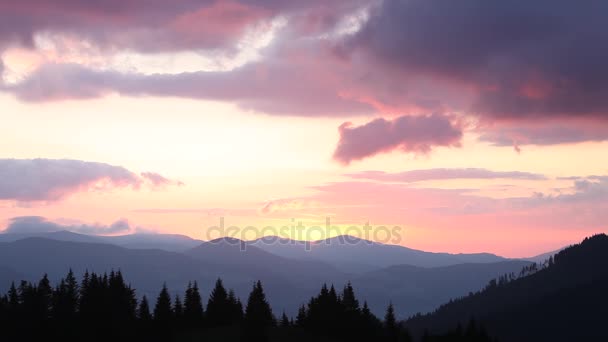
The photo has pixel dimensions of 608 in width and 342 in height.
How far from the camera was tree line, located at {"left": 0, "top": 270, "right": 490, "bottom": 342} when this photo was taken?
116 m

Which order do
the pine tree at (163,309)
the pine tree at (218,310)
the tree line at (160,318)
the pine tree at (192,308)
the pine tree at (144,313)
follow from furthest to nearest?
the pine tree at (218,310)
the pine tree at (192,308)
the pine tree at (163,309)
the pine tree at (144,313)
the tree line at (160,318)

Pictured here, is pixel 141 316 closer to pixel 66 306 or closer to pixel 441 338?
pixel 66 306

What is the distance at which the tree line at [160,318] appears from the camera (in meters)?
116

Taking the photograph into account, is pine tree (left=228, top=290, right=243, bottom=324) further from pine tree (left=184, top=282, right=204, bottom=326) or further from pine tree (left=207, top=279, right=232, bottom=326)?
pine tree (left=184, top=282, right=204, bottom=326)

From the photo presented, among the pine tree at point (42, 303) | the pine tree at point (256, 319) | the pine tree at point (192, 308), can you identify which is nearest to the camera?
the pine tree at point (256, 319)

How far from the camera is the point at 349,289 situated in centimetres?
13500

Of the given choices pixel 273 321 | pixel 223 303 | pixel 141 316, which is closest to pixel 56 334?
pixel 141 316

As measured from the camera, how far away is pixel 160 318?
123125 mm

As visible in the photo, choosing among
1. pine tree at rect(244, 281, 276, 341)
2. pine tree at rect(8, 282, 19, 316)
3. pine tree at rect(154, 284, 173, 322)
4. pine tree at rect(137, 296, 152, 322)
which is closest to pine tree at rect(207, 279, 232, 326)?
pine tree at rect(244, 281, 276, 341)

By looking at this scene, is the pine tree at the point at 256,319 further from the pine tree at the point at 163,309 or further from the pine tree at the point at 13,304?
the pine tree at the point at 13,304

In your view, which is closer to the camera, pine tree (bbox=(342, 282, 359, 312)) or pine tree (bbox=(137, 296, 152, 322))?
pine tree (bbox=(137, 296, 152, 322))

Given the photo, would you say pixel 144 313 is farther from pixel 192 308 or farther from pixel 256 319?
pixel 256 319

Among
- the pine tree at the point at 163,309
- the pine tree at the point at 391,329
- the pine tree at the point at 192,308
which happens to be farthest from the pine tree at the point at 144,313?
the pine tree at the point at 391,329

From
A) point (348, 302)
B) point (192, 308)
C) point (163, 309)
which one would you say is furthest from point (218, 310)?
point (348, 302)
